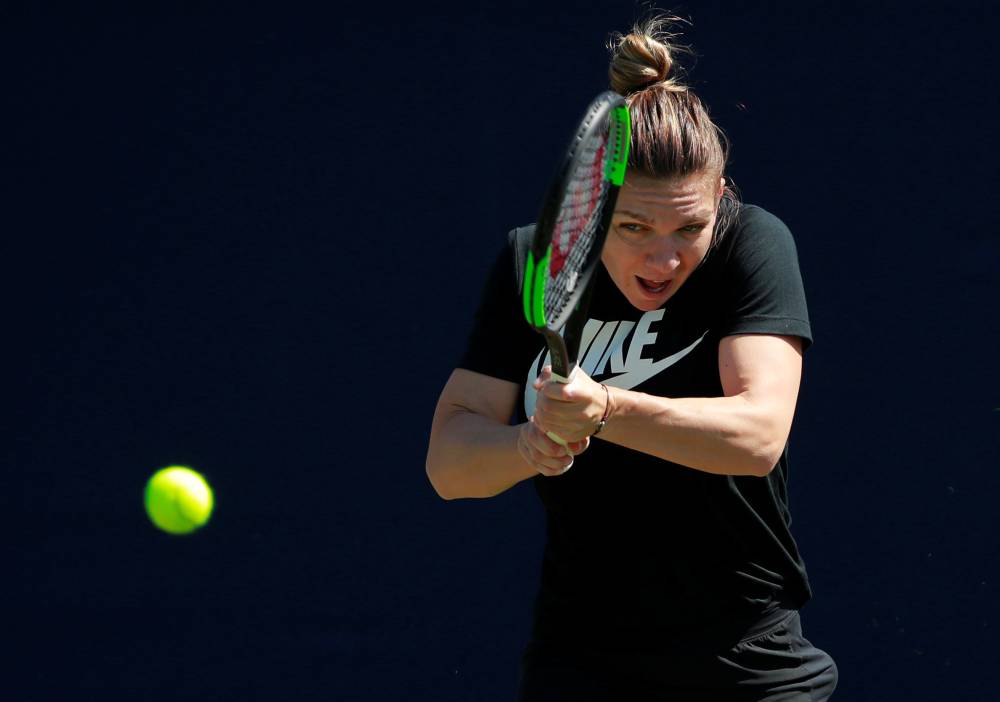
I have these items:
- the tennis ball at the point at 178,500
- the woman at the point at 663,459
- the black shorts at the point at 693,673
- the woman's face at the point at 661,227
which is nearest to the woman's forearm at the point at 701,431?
the woman at the point at 663,459

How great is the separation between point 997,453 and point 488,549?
4.34ft

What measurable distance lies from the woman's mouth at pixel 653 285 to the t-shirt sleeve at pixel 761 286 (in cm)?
10

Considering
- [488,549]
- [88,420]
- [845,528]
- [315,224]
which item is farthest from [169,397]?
[845,528]

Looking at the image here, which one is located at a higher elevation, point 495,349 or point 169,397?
point 169,397

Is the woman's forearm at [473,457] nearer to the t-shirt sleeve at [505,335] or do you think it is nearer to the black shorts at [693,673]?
the t-shirt sleeve at [505,335]

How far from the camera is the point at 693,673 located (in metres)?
2.07

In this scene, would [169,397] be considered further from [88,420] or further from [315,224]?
[315,224]

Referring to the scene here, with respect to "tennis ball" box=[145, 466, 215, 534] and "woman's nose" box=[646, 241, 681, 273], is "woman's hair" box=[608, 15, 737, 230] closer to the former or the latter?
"woman's nose" box=[646, 241, 681, 273]

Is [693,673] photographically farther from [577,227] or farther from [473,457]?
[577,227]

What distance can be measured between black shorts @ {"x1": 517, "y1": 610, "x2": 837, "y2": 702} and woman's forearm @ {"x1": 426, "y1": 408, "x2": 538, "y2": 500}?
308 millimetres

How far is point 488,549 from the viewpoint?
3459 millimetres

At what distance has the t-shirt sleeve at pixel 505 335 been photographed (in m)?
2.18

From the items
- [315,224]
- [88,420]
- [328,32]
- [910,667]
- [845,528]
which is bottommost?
[910,667]

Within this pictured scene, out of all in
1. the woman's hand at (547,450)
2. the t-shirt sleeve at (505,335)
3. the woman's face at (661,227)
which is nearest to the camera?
the woman's hand at (547,450)
